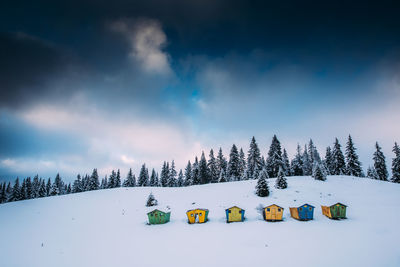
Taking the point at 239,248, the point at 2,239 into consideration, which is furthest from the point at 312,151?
the point at 2,239

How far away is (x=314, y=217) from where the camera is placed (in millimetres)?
23703

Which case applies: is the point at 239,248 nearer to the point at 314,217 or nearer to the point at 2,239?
the point at 314,217

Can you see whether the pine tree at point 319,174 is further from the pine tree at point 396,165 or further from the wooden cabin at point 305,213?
the pine tree at point 396,165

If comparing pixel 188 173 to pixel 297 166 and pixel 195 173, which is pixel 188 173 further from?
pixel 297 166

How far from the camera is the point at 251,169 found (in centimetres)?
6081

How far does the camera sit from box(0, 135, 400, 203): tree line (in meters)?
51.1

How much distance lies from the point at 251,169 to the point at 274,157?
10.5 meters

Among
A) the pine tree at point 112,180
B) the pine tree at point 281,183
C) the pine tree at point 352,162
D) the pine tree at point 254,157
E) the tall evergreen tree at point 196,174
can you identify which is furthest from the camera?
the pine tree at point 112,180

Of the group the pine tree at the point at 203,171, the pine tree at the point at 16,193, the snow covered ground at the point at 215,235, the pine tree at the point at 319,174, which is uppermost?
the pine tree at the point at 203,171

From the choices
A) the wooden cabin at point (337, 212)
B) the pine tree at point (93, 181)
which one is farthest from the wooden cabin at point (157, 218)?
the pine tree at point (93, 181)

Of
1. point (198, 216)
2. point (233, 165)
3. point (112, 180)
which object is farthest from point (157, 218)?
point (112, 180)

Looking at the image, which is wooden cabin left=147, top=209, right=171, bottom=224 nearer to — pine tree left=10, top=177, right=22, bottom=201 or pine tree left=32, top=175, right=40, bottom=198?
pine tree left=10, top=177, right=22, bottom=201

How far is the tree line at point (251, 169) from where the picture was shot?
51.1 metres

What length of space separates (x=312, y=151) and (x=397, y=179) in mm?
24929
